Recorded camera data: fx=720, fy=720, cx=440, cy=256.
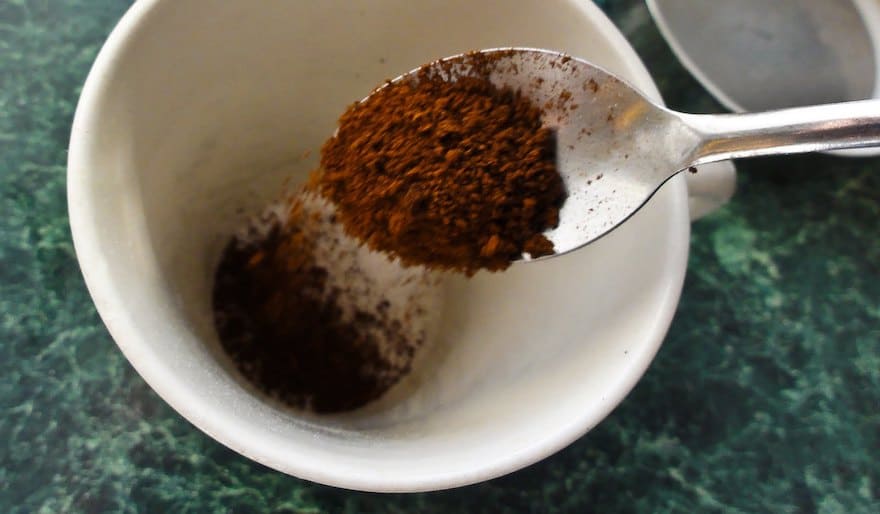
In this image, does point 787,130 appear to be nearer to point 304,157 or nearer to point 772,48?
point 772,48

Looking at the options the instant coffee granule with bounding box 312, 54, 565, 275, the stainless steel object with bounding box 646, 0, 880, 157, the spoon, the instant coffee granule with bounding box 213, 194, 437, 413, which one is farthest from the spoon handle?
the instant coffee granule with bounding box 213, 194, 437, 413

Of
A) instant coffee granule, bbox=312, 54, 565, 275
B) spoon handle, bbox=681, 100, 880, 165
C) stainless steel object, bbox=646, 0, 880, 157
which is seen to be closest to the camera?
spoon handle, bbox=681, 100, 880, 165

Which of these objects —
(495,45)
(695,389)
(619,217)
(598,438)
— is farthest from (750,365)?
(495,45)

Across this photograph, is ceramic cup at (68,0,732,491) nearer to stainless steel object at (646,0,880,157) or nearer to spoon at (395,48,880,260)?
spoon at (395,48,880,260)

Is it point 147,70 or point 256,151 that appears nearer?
point 147,70

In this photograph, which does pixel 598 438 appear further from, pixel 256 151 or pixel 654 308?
pixel 256 151

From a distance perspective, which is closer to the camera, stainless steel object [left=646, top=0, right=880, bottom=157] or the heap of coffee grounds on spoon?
the heap of coffee grounds on spoon

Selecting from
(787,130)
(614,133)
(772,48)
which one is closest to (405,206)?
(614,133)
